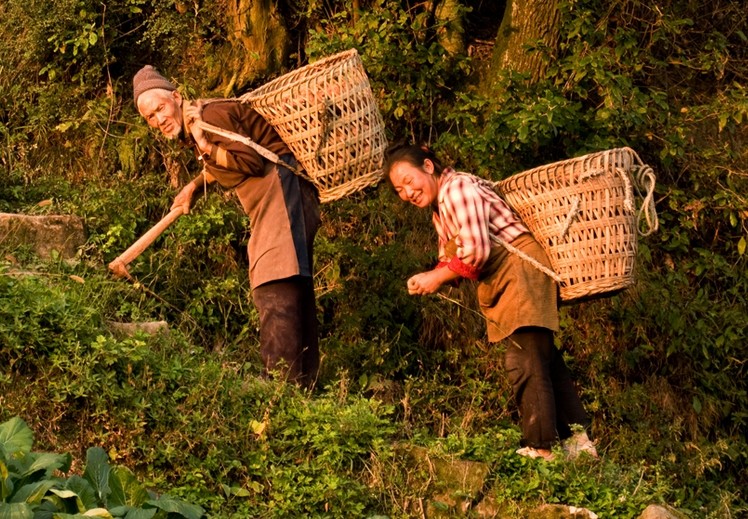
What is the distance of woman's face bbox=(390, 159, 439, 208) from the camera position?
6.64 m

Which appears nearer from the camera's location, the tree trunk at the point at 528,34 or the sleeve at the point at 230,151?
the sleeve at the point at 230,151

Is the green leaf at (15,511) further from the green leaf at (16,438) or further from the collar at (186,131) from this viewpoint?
the collar at (186,131)

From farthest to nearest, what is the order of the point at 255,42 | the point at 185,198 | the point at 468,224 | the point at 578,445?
the point at 255,42 < the point at 185,198 < the point at 578,445 < the point at 468,224

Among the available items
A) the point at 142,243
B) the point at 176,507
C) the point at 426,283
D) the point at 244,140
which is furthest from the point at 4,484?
the point at 142,243

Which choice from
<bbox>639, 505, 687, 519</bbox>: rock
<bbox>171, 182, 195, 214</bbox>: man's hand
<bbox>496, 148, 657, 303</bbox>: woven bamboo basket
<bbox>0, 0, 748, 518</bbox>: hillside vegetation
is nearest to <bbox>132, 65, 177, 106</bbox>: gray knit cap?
<bbox>171, 182, 195, 214</bbox>: man's hand

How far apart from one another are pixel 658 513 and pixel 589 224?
1482 millimetres

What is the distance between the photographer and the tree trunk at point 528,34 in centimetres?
881

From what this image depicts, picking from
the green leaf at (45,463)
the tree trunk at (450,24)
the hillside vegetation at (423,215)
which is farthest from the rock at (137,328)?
the tree trunk at (450,24)

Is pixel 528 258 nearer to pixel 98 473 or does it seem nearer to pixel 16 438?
pixel 98 473

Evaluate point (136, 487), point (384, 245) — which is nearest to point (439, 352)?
point (384, 245)

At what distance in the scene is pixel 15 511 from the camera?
4.65 m

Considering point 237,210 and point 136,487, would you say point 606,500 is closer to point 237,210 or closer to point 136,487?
point 136,487

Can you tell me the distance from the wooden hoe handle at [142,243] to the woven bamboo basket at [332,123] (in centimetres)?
85

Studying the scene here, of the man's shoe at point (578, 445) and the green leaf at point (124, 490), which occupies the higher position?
the green leaf at point (124, 490)
